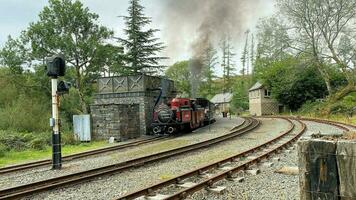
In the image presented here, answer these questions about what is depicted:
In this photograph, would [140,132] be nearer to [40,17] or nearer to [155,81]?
[155,81]

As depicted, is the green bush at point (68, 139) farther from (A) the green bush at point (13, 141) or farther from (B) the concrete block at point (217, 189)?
(B) the concrete block at point (217, 189)

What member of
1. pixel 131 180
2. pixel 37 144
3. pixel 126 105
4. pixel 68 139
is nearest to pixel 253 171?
pixel 131 180

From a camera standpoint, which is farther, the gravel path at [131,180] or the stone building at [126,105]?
the stone building at [126,105]

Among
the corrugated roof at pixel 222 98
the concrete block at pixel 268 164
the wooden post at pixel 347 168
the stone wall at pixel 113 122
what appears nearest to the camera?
the wooden post at pixel 347 168

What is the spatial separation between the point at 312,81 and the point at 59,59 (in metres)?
37.6

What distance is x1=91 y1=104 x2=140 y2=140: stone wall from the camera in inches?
816

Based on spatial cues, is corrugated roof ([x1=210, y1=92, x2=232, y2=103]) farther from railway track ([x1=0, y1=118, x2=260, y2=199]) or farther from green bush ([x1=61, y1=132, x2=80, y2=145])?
railway track ([x1=0, y1=118, x2=260, y2=199])

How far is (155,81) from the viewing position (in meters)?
25.7

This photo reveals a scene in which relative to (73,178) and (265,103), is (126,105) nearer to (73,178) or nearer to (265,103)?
(73,178)

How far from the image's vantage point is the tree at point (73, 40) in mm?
32125

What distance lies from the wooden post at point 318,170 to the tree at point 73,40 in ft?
98.3

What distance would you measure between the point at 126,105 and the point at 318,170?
19050mm

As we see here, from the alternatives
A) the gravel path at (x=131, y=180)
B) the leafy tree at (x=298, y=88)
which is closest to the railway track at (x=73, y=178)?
the gravel path at (x=131, y=180)

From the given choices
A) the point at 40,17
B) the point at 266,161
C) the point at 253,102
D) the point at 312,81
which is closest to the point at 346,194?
the point at 266,161
